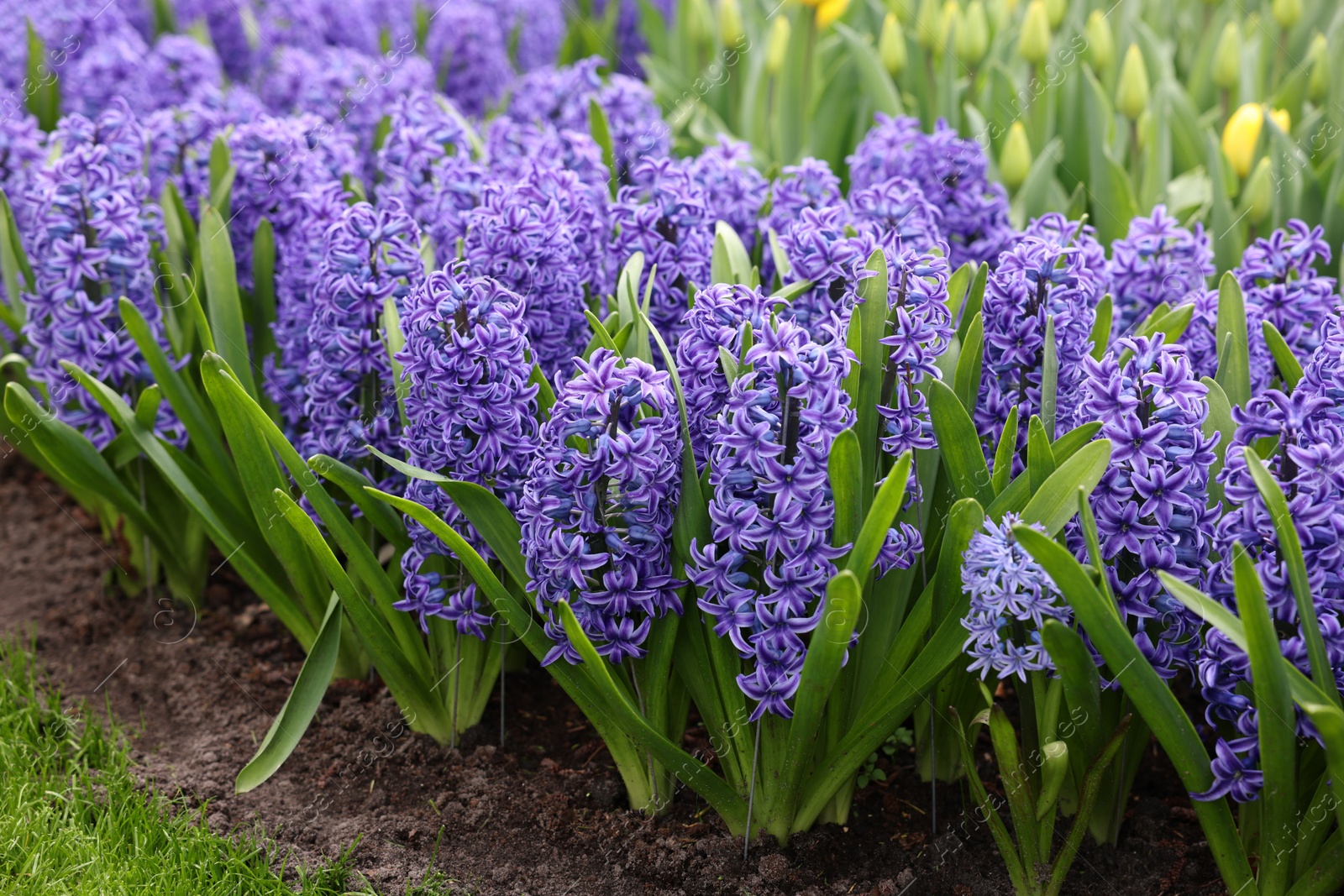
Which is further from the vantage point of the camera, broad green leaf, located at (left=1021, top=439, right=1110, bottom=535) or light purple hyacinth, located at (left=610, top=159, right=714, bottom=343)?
light purple hyacinth, located at (left=610, top=159, right=714, bottom=343)

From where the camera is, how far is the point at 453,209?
308 cm

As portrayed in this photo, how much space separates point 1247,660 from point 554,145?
2.35m

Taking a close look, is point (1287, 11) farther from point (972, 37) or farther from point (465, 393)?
point (465, 393)

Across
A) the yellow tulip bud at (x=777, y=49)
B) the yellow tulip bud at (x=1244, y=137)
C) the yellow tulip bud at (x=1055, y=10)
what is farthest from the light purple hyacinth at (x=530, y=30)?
the yellow tulip bud at (x=1244, y=137)

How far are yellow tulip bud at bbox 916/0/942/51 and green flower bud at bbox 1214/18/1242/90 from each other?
112 cm

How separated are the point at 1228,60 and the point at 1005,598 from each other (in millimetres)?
3610

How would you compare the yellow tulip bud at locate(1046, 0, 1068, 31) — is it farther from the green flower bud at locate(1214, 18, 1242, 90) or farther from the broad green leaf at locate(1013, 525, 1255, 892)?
the broad green leaf at locate(1013, 525, 1255, 892)

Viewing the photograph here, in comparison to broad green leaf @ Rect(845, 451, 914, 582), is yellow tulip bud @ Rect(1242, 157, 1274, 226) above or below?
above

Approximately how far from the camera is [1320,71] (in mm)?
4590

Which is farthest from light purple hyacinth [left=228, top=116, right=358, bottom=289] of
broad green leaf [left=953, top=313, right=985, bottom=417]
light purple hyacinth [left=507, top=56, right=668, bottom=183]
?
broad green leaf [left=953, top=313, right=985, bottom=417]

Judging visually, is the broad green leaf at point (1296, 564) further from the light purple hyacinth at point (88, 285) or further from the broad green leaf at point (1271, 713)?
the light purple hyacinth at point (88, 285)

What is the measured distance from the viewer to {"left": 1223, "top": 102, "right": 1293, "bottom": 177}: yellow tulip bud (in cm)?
380

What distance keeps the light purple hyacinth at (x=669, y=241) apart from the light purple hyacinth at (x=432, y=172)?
0.42 meters

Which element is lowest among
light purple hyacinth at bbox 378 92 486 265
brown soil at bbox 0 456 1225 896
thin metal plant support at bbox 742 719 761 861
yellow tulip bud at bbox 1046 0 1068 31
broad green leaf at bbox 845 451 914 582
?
brown soil at bbox 0 456 1225 896
